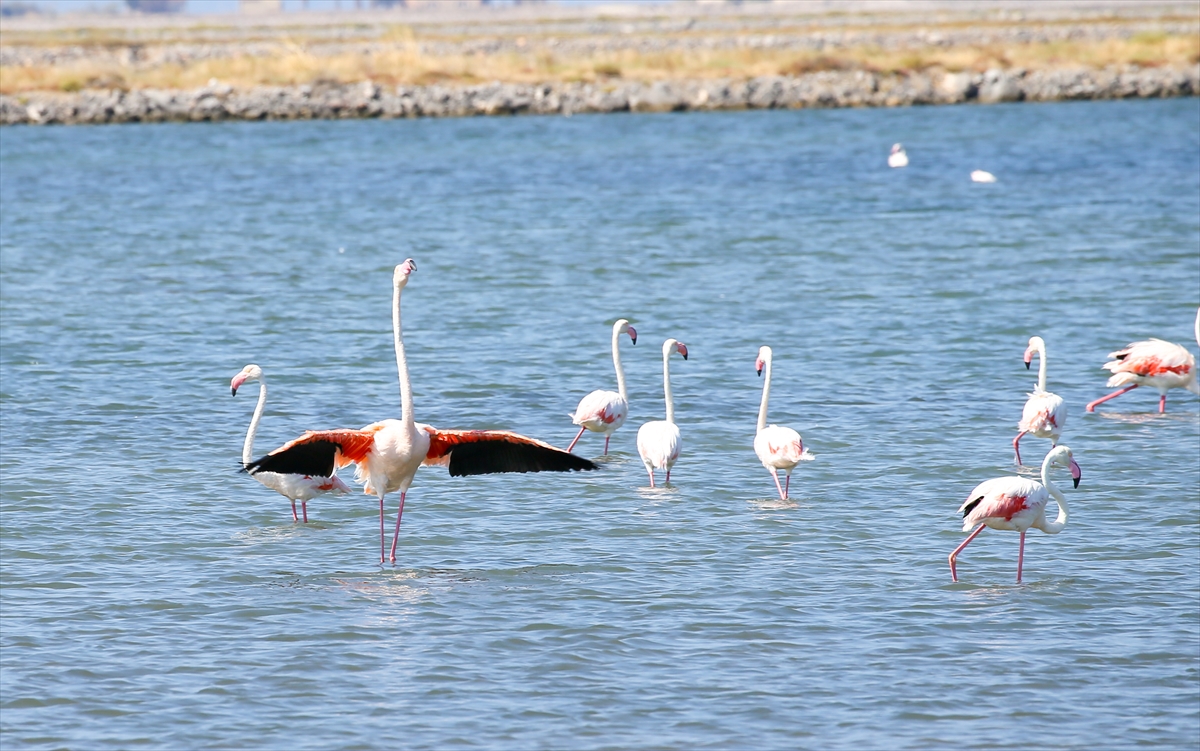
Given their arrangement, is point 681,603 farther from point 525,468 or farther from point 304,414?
point 304,414

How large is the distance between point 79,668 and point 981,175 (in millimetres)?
28041

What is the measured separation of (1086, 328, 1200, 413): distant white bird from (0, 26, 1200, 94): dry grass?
42797mm

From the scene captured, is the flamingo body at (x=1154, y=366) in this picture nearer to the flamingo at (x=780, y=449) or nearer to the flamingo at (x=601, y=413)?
the flamingo at (x=780, y=449)

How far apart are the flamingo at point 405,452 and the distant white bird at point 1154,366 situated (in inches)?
264

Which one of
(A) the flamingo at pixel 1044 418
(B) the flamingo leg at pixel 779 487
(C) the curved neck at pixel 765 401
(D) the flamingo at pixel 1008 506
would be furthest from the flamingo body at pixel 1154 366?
(D) the flamingo at pixel 1008 506

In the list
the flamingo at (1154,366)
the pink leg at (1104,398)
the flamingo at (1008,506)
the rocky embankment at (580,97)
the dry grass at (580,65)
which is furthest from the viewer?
the dry grass at (580,65)

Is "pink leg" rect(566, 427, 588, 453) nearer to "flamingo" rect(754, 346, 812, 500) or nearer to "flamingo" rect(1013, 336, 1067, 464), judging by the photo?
"flamingo" rect(754, 346, 812, 500)

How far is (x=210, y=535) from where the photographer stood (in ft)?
34.8

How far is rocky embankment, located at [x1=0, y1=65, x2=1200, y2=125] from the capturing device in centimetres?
5219

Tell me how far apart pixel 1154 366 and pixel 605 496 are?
5678 millimetres

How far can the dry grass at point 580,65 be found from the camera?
5653cm

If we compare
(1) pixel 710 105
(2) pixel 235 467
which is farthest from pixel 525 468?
(1) pixel 710 105

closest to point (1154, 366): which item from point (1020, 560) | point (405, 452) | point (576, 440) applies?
point (1020, 560)

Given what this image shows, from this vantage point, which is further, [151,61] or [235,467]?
[151,61]
